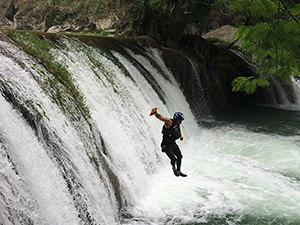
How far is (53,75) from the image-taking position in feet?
16.0

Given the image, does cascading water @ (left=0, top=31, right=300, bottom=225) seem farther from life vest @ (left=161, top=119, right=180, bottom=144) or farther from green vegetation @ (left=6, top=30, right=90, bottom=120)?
life vest @ (left=161, top=119, right=180, bottom=144)

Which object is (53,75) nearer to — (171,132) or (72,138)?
(72,138)

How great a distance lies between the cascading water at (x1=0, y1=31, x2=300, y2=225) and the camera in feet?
10.9

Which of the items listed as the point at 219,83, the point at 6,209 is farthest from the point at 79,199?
the point at 219,83

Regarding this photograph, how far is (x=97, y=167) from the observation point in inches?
169

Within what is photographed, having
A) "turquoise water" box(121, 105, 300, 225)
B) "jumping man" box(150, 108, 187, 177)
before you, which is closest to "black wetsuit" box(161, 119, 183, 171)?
"jumping man" box(150, 108, 187, 177)

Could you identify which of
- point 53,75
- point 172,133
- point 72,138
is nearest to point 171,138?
point 172,133

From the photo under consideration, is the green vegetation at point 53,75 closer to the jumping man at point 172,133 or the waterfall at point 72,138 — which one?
the waterfall at point 72,138

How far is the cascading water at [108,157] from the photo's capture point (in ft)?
10.9

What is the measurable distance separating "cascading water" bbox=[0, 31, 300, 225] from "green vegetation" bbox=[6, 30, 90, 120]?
2 centimetres

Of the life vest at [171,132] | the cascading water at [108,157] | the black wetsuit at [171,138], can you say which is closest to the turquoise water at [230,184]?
the cascading water at [108,157]

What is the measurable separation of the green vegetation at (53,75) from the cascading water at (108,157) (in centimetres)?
2

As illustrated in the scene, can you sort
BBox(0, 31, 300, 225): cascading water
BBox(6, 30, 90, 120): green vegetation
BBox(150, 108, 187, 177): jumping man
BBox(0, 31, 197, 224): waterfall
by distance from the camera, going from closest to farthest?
BBox(0, 31, 197, 224): waterfall → BBox(0, 31, 300, 225): cascading water → BBox(150, 108, 187, 177): jumping man → BBox(6, 30, 90, 120): green vegetation

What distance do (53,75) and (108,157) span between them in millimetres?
1576
